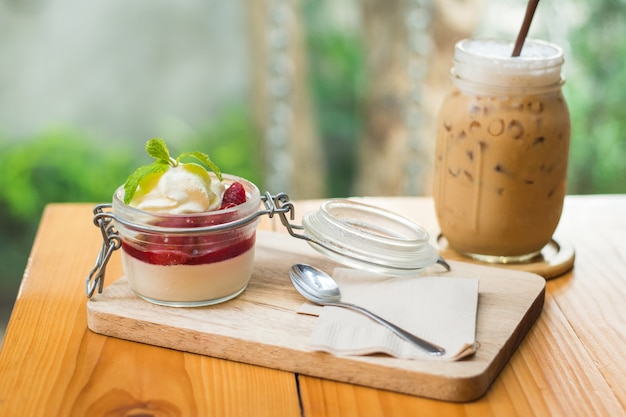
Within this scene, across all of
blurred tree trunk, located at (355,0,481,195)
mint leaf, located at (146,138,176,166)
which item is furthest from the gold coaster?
blurred tree trunk, located at (355,0,481,195)

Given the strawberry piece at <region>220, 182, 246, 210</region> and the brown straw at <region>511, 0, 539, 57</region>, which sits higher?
the brown straw at <region>511, 0, 539, 57</region>

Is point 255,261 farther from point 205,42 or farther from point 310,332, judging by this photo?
point 205,42

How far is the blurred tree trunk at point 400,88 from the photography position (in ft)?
9.66

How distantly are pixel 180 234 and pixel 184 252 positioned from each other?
30 millimetres

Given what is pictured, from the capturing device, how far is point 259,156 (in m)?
3.69

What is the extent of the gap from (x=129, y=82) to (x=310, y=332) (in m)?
2.90

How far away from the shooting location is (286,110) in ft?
10.1

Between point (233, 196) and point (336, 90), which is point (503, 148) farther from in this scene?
point (336, 90)

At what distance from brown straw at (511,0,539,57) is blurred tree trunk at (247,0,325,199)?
5.58 feet

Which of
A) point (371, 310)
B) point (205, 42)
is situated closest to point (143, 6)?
point (205, 42)

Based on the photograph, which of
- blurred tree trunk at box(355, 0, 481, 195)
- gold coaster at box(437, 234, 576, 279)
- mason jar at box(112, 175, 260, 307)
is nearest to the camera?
mason jar at box(112, 175, 260, 307)

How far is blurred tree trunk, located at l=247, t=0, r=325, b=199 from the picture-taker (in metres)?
3.03

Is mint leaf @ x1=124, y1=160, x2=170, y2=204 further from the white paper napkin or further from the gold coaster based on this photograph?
the gold coaster

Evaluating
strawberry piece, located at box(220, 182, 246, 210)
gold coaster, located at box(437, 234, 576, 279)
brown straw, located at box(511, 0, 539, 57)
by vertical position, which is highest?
brown straw, located at box(511, 0, 539, 57)
